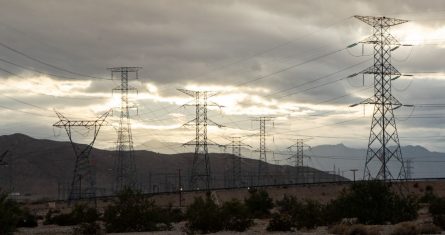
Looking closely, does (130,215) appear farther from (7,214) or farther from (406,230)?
(406,230)

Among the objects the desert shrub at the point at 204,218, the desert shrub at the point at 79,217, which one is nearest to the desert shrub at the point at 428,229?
the desert shrub at the point at 204,218

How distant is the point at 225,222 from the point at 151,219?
7.73 meters

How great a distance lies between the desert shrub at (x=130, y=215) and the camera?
2311 inches

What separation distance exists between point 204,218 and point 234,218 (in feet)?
12.4

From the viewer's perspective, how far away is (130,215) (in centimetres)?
5866

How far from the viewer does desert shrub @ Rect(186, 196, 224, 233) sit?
54125 millimetres

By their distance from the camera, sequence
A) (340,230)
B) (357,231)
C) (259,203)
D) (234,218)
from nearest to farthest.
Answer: (357,231) < (340,230) < (234,218) < (259,203)

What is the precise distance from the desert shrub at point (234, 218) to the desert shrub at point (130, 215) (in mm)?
5679

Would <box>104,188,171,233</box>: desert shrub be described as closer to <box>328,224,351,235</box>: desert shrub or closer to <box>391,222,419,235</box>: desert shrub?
<box>328,224,351,235</box>: desert shrub

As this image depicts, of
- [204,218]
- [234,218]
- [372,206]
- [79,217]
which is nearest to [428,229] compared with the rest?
[372,206]

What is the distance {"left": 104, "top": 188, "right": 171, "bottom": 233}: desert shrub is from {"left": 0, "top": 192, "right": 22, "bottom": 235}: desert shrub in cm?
1144

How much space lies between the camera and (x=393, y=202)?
5762 cm

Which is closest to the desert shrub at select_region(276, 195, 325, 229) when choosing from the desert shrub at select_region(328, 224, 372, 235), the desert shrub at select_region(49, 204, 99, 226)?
the desert shrub at select_region(328, 224, 372, 235)

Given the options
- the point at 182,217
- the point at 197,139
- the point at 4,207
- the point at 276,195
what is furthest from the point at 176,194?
the point at 4,207
